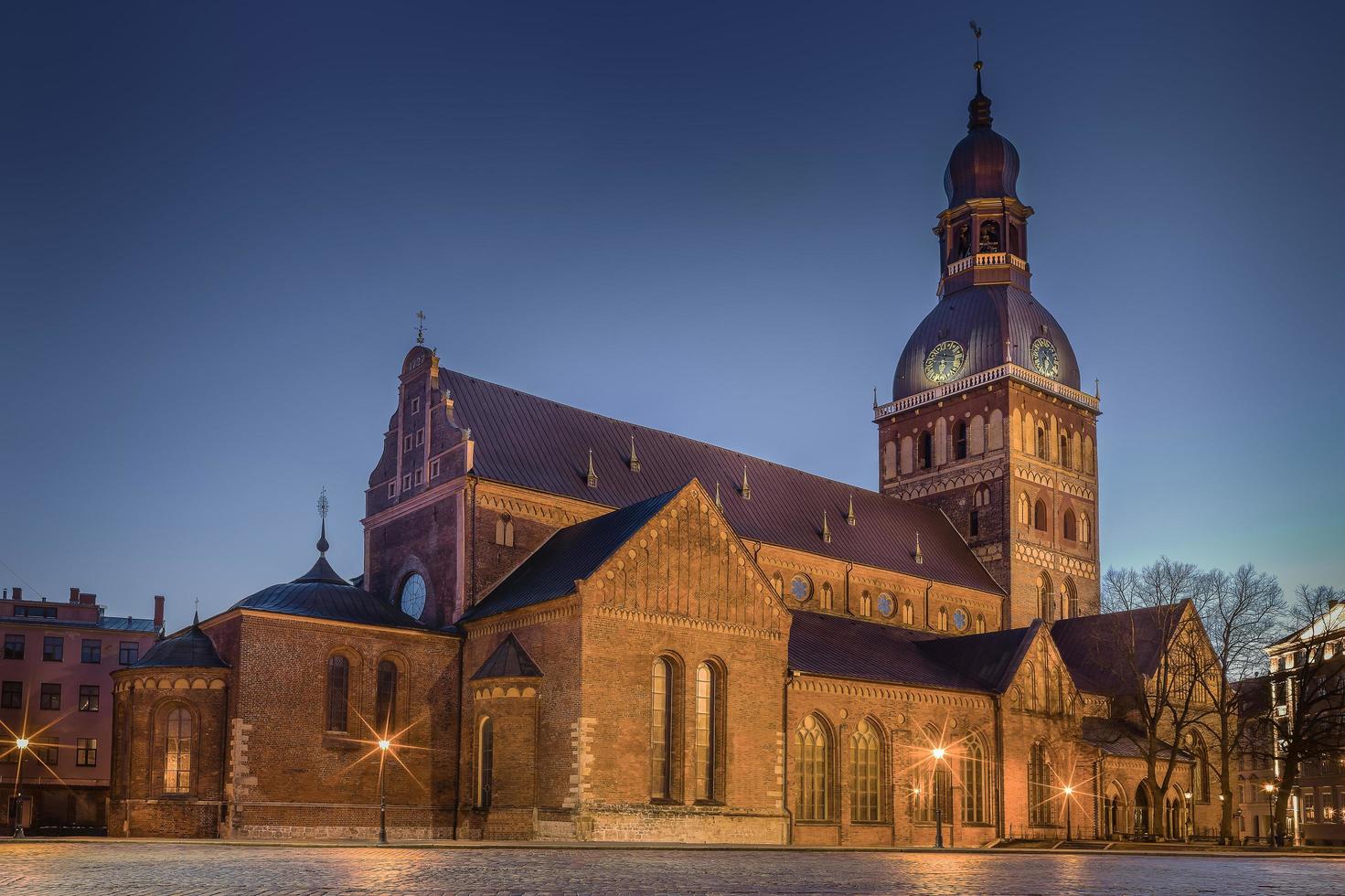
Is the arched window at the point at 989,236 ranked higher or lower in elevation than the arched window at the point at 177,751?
higher

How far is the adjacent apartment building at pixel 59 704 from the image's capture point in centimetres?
8069

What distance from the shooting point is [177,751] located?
1763 inches

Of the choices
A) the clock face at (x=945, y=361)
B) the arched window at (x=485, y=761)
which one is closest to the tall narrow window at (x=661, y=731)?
the arched window at (x=485, y=761)

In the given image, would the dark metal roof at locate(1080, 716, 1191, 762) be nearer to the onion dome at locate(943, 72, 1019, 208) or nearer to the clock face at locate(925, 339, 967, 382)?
the clock face at locate(925, 339, 967, 382)

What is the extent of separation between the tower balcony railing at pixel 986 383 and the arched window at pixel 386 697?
122 ft

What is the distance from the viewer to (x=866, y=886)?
21.6 meters

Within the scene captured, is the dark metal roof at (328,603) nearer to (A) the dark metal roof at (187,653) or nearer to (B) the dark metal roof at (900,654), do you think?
(A) the dark metal roof at (187,653)

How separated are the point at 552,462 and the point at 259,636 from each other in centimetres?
1393

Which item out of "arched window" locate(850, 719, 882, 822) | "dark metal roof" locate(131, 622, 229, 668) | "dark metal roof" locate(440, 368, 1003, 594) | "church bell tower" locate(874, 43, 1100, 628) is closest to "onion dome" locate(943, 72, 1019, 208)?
"church bell tower" locate(874, 43, 1100, 628)

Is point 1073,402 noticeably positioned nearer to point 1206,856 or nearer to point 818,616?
point 818,616

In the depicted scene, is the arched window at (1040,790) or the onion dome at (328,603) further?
the arched window at (1040,790)

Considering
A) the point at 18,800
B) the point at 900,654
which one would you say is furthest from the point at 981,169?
the point at 18,800

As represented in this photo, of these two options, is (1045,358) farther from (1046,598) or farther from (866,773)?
(866,773)

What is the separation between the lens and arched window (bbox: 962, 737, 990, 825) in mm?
55688
